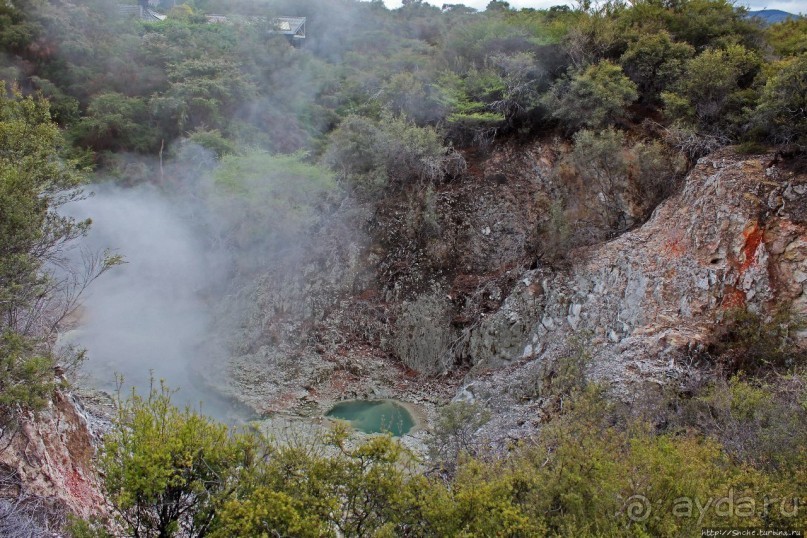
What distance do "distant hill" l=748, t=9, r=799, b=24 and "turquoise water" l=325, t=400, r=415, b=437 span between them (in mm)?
16046

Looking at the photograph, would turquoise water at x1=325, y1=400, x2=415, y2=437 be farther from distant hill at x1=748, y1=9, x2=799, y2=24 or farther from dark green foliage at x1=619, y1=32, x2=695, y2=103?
distant hill at x1=748, y1=9, x2=799, y2=24

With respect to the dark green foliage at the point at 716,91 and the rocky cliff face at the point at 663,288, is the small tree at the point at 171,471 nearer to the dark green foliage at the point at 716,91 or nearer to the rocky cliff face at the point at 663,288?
the rocky cliff face at the point at 663,288

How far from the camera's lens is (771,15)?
16.9 metres

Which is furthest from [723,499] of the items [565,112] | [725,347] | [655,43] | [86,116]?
[86,116]

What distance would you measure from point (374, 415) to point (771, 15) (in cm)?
1925

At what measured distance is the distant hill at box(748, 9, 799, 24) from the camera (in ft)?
49.5

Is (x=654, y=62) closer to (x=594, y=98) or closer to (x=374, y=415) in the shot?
Answer: (x=594, y=98)

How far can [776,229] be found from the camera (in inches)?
402

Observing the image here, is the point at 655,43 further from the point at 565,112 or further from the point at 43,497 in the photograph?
the point at 43,497

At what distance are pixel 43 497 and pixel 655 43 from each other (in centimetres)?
1733

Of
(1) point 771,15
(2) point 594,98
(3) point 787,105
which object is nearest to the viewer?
(3) point 787,105

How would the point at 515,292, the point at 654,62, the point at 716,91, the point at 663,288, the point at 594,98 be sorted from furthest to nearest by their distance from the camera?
the point at 654,62, the point at 594,98, the point at 515,292, the point at 716,91, the point at 663,288

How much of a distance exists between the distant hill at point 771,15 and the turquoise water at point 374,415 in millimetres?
16046

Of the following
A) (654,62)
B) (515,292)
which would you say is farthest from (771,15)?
(515,292)
